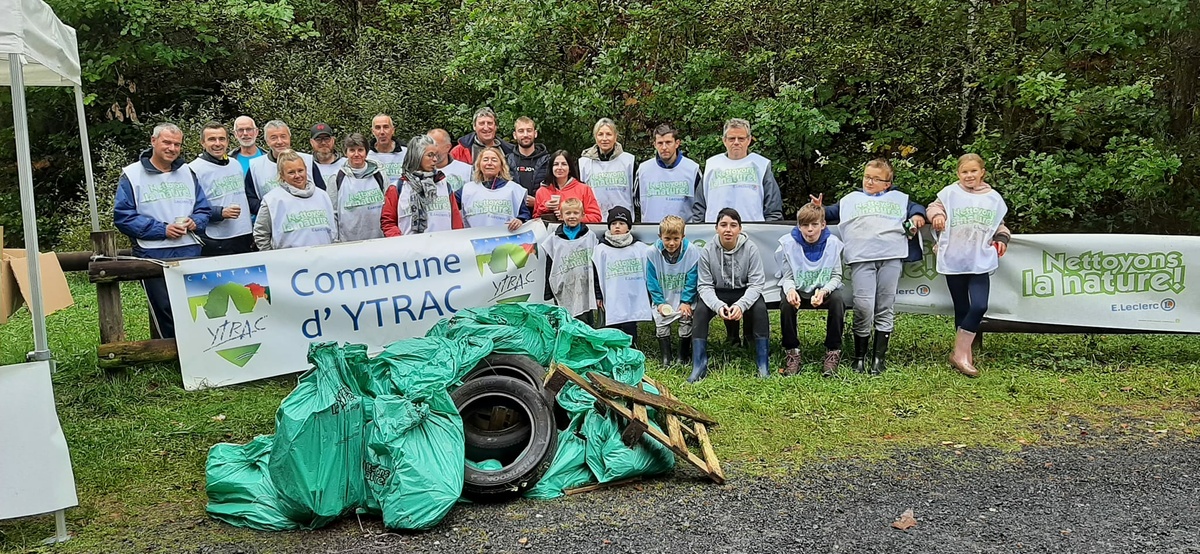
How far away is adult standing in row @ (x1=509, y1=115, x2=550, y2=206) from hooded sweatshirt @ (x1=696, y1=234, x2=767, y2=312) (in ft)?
6.58

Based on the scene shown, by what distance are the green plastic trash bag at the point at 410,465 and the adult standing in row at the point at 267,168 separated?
3785 millimetres

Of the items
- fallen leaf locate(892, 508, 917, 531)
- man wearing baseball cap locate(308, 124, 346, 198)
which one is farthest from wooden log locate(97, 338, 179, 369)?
fallen leaf locate(892, 508, 917, 531)

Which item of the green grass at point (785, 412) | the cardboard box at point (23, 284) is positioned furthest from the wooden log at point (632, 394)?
the cardboard box at point (23, 284)

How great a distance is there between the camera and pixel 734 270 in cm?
780

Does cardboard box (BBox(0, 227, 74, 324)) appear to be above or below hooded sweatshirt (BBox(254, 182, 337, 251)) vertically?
below

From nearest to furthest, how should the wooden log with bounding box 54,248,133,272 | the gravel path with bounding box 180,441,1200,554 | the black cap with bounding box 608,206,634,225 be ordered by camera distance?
the gravel path with bounding box 180,441,1200,554
the wooden log with bounding box 54,248,133,272
the black cap with bounding box 608,206,634,225

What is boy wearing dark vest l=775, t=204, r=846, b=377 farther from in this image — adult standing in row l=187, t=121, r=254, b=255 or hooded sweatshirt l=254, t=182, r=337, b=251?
adult standing in row l=187, t=121, r=254, b=255

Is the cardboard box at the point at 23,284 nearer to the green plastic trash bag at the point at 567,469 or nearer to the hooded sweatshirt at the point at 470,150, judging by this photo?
the green plastic trash bag at the point at 567,469

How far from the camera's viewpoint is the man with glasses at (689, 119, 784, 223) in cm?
863

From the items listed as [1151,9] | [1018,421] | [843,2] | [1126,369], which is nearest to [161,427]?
[1018,421]

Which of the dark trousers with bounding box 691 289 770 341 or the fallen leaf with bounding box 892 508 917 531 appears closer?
the fallen leaf with bounding box 892 508 917 531

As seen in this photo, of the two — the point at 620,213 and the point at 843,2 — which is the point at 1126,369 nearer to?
the point at 620,213

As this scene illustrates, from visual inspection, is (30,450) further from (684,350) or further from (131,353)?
(684,350)

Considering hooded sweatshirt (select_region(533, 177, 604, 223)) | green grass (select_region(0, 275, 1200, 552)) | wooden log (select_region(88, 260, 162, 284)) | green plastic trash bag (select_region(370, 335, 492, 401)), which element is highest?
hooded sweatshirt (select_region(533, 177, 604, 223))
